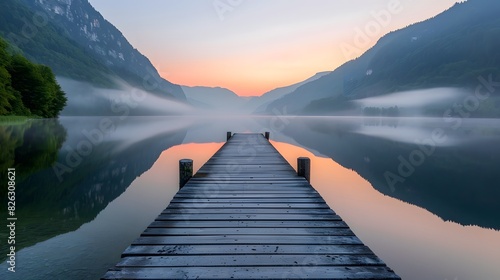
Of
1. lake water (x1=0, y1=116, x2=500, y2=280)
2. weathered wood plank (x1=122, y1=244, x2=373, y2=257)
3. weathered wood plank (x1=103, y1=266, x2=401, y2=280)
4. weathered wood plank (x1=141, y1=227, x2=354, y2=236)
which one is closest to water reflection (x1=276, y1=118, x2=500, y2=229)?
lake water (x1=0, y1=116, x2=500, y2=280)

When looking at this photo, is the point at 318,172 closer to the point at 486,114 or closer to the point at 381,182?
the point at 381,182

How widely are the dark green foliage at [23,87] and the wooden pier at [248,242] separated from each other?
61624mm

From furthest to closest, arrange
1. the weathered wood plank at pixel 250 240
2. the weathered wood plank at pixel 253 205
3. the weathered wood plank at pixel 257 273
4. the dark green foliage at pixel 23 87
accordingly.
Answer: the dark green foliage at pixel 23 87 < the weathered wood plank at pixel 253 205 < the weathered wood plank at pixel 250 240 < the weathered wood plank at pixel 257 273

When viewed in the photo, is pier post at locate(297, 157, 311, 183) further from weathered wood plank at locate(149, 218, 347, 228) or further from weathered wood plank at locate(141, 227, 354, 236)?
weathered wood plank at locate(141, 227, 354, 236)

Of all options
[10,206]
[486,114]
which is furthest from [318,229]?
[486,114]

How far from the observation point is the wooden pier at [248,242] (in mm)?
4109

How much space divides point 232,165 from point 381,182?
9967 mm

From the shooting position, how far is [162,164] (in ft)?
73.9

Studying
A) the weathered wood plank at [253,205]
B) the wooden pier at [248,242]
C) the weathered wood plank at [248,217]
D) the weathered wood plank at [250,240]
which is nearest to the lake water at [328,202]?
the weathered wood plank at [248,217]

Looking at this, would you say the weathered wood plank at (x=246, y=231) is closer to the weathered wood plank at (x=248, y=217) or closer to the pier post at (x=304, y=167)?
the weathered wood plank at (x=248, y=217)

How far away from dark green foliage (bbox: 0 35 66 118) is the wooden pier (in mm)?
61624

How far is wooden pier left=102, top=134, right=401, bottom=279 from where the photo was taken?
4.11m

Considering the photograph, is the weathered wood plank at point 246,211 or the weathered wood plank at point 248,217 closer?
the weathered wood plank at point 248,217

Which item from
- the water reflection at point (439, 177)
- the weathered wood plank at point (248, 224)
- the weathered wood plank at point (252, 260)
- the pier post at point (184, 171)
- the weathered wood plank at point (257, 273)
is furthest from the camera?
the water reflection at point (439, 177)
